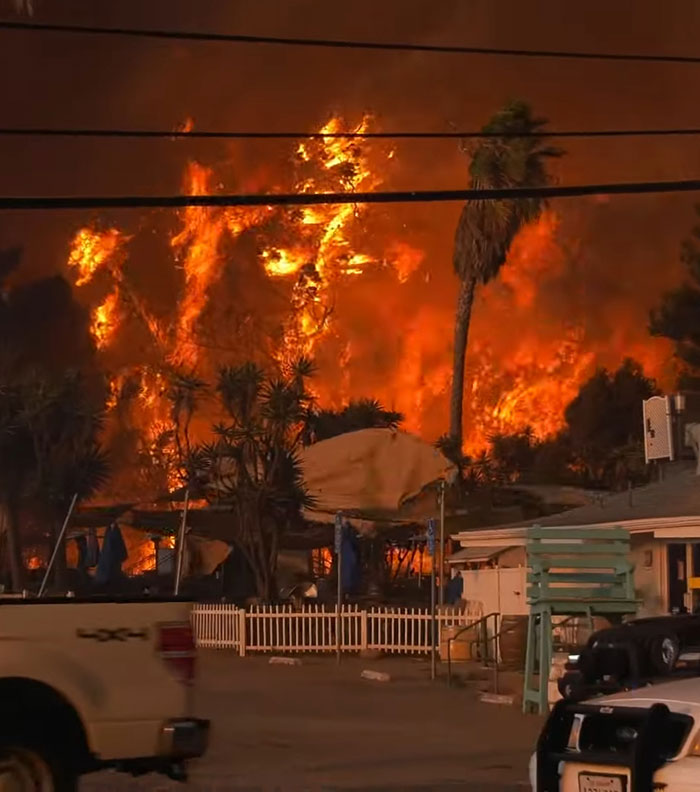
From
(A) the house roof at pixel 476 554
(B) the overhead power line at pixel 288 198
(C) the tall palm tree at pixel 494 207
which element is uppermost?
(C) the tall palm tree at pixel 494 207

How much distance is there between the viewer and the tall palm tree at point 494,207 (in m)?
50.7

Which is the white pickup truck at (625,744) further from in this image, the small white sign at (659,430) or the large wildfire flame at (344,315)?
the large wildfire flame at (344,315)

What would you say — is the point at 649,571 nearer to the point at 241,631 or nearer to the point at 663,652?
the point at 241,631

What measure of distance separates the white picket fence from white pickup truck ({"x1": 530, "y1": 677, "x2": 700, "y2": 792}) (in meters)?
19.4

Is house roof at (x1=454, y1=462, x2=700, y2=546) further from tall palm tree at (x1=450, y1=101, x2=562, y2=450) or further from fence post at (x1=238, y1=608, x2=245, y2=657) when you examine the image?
tall palm tree at (x1=450, y1=101, x2=562, y2=450)

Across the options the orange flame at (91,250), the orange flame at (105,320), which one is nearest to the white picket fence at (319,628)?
the orange flame at (105,320)

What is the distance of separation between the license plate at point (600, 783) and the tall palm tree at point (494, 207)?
41.0m

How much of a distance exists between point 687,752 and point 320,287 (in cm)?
7365

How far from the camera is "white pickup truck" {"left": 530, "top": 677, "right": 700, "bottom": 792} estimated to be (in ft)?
26.5

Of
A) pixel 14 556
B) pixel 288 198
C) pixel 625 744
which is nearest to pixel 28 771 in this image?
pixel 625 744

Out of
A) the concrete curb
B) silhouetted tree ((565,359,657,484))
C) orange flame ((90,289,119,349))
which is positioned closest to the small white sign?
the concrete curb

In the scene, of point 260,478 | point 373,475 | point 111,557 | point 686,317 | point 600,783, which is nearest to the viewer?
point 600,783

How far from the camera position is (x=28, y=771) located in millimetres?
9414

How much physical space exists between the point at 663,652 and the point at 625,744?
608cm
